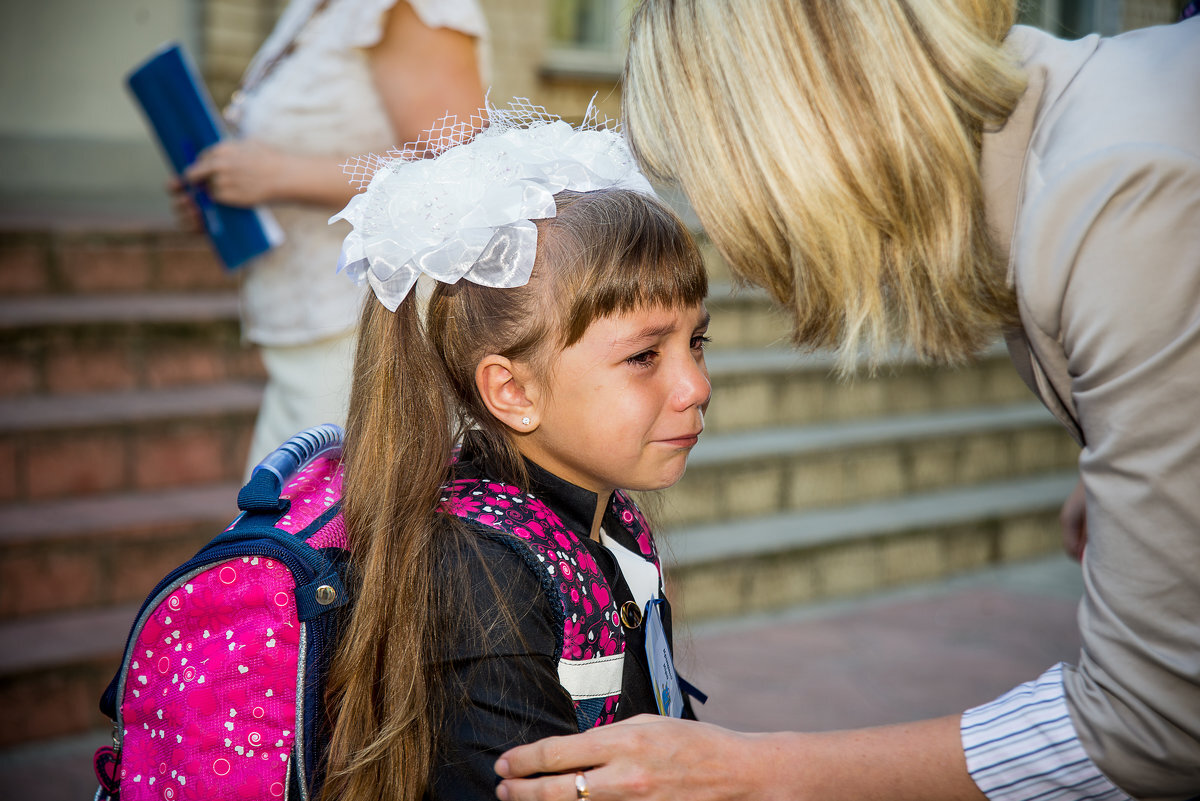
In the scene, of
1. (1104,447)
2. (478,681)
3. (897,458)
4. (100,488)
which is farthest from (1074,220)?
(897,458)

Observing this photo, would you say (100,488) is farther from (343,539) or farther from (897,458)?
(897,458)

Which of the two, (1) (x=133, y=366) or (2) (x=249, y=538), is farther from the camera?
(1) (x=133, y=366)

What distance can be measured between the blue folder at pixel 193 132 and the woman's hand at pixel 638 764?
148 cm

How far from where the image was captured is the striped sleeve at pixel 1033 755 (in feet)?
4.09

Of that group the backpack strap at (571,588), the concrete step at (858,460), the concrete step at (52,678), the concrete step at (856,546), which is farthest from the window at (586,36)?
the backpack strap at (571,588)

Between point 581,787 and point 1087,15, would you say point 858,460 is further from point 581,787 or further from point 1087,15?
point 1087,15

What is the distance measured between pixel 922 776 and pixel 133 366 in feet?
11.4

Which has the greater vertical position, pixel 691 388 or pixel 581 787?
pixel 691 388

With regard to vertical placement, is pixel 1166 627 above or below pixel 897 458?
above

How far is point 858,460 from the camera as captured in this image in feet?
14.9

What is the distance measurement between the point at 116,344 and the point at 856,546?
9.57 ft

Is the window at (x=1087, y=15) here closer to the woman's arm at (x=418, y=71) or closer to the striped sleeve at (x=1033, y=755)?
the woman's arm at (x=418, y=71)

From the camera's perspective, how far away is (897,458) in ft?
15.2

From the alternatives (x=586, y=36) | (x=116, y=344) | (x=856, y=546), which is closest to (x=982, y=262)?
(x=856, y=546)
